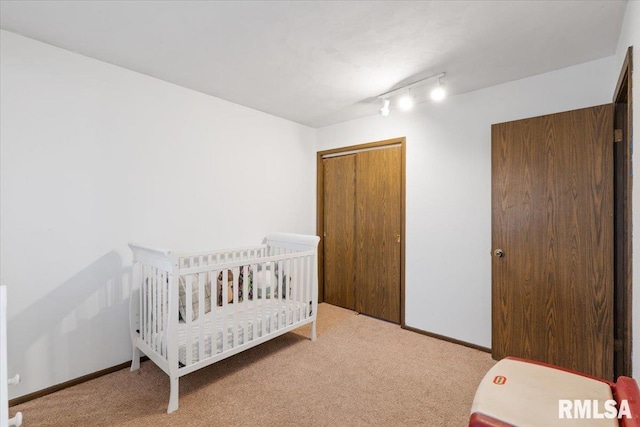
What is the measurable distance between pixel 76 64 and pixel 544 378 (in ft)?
10.3

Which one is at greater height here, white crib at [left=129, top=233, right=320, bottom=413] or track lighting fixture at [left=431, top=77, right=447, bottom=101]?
track lighting fixture at [left=431, top=77, right=447, bottom=101]

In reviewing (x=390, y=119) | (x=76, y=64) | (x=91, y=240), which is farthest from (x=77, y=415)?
(x=390, y=119)

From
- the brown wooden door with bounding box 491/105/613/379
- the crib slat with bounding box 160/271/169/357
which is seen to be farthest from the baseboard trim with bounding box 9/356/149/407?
the brown wooden door with bounding box 491/105/613/379

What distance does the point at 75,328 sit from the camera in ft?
6.70

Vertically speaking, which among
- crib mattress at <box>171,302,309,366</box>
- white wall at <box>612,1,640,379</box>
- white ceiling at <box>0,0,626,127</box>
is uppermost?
white ceiling at <box>0,0,626,127</box>

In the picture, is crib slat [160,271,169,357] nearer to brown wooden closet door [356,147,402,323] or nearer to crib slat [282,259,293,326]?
crib slat [282,259,293,326]

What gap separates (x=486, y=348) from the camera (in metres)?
2.53

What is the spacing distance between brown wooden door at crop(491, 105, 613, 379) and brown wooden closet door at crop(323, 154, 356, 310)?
1.57 m

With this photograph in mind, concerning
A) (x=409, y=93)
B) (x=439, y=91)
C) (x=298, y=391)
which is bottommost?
(x=298, y=391)

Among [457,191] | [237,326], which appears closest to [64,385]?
[237,326]

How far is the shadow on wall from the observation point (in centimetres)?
186

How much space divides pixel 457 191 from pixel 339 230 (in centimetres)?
147

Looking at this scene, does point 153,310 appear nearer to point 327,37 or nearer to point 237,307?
point 237,307

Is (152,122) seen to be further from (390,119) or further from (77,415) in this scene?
(390,119)
